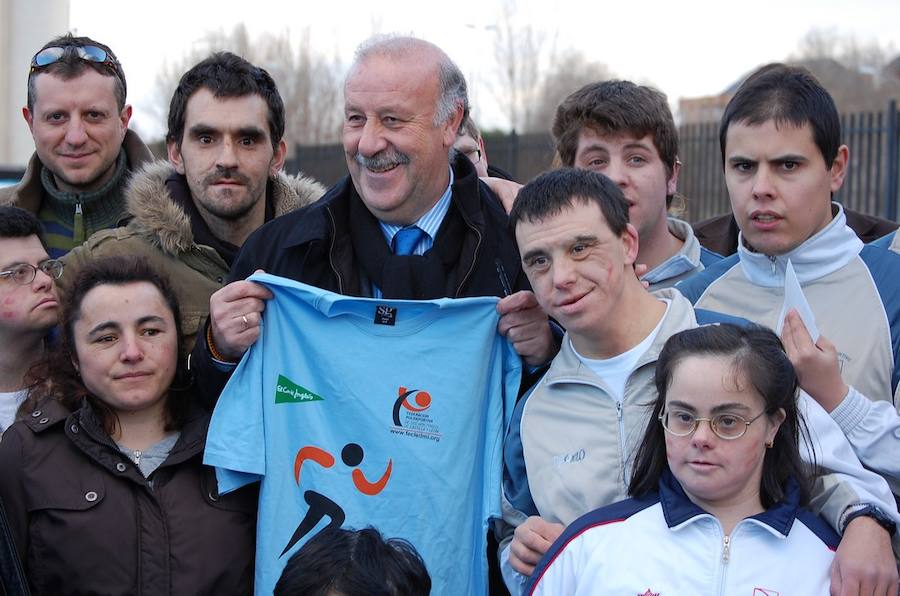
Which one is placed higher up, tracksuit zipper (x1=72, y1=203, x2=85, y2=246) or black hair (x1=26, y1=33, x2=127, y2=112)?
black hair (x1=26, y1=33, x2=127, y2=112)

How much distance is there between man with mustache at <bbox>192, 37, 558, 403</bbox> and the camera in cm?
404

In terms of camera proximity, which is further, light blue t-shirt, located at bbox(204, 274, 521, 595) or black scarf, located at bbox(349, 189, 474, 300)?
black scarf, located at bbox(349, 189, 474, 300)

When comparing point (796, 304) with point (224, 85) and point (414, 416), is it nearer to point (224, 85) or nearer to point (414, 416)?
point (414, 416)

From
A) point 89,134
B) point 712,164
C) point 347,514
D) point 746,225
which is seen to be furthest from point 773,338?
point 712,164

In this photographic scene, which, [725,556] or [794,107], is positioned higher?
[794,107]

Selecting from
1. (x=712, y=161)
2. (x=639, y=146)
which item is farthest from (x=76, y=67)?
(x=712, y=161)

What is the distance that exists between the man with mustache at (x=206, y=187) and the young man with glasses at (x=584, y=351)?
66.1 inches

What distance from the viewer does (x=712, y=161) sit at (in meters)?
18.3

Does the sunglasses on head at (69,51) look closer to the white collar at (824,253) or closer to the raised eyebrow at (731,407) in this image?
the white collar at (824,253)

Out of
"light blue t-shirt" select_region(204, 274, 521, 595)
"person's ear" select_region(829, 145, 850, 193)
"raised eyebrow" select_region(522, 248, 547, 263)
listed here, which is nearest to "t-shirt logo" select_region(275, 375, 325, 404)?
"light blue t-shirt" select_region(204, 274, 521, 595)

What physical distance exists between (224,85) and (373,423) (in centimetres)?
187

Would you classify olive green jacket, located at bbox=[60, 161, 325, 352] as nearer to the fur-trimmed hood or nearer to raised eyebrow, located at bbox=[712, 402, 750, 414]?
the fur-trimmed hood

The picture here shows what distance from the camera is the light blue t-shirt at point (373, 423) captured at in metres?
3.75

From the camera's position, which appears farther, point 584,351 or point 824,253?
point 824,253
